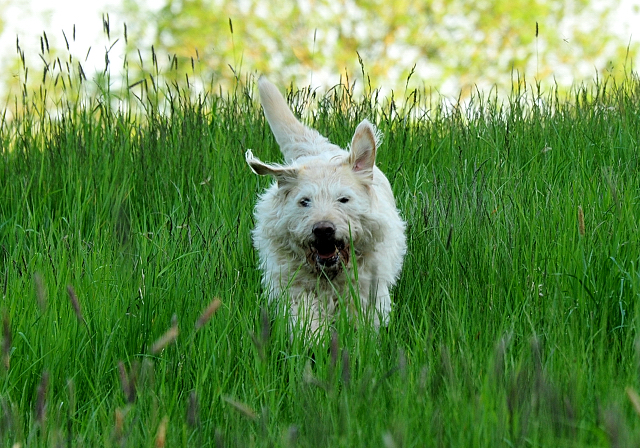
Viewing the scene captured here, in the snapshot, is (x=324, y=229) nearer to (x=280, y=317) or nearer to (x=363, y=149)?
(x=363, y=149)

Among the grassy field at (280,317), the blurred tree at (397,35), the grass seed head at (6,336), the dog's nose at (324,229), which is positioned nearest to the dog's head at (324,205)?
the dog's nose at (324,229)

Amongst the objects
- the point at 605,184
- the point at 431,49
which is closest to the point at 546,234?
the point at 605,184

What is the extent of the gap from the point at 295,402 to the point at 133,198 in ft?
9.98

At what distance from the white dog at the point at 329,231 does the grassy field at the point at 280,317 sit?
6.9 inches

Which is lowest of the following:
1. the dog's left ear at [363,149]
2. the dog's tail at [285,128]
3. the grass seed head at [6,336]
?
the grass seed head at [6,336]

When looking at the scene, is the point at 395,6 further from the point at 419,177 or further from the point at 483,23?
the point at 419,177

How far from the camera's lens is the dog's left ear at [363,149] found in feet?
15.1

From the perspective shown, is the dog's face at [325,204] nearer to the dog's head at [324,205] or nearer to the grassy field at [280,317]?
the dog's head at [324,205]

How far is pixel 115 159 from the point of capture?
5.68 m

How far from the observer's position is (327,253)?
4383 millimetres

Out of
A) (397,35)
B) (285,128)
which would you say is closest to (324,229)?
(285,128)

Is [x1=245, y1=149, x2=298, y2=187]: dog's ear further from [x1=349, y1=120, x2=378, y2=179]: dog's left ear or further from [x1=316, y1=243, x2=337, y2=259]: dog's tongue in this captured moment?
[x1=316, y1=243, x2=337, y2=259]: dog's tongue

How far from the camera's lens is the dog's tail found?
5.64 metres

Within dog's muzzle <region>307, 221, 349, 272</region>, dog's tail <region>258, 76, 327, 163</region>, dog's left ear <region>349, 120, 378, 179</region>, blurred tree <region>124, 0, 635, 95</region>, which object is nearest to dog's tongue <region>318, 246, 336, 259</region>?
dog's muzzle <region>307, 221, 349, 272</region>
